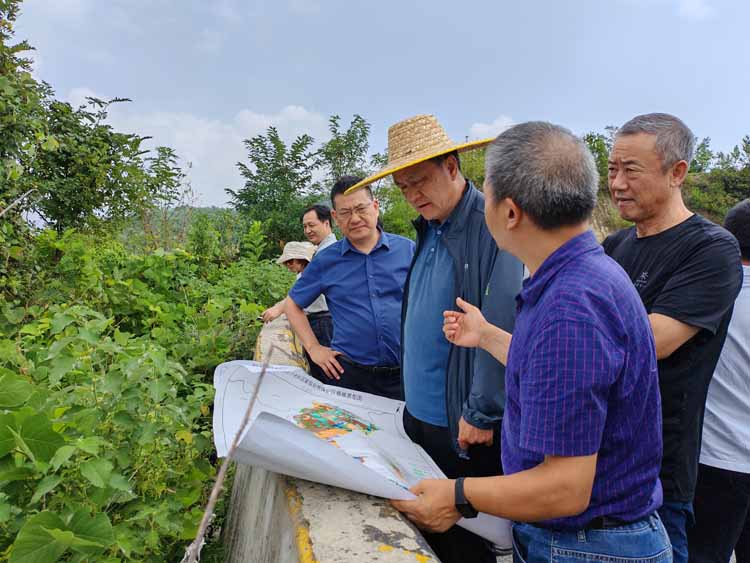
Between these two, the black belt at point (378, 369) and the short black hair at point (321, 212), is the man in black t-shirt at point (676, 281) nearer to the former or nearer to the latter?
the black belt at point (378, 369)

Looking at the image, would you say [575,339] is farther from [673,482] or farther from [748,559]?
[748,559]

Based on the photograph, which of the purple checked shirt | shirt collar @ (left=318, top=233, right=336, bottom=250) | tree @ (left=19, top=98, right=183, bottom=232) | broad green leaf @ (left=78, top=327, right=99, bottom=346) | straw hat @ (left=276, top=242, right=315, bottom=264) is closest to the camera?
the purple checked shirt

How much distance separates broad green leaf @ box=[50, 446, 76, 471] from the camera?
1283mm

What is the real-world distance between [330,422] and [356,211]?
5.39ft

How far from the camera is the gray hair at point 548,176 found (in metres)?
1.16

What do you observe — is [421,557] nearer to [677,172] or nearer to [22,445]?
[22,445]

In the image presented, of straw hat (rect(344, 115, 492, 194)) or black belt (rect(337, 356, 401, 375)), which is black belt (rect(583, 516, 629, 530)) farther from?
black belt (rect(337, 356, 401, 375))

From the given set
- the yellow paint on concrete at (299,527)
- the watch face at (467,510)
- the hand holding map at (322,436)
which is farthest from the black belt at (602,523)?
the yellow paint on concrete at (299,527)

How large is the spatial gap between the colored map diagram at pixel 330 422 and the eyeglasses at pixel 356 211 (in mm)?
1459

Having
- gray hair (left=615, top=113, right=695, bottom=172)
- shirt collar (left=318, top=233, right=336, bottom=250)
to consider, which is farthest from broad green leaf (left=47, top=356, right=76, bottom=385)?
shirt collar (left=318, top=233, right=336, bottom=250)

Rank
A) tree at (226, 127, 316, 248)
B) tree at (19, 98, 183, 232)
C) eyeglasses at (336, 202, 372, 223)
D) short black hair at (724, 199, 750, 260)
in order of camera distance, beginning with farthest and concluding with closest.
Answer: tree at (226, 127, 316, 248)
tree at (19, 98, 183, 232)
eyeglasses at (336, 202, 372, 223)
short black hair at (724, 199, 750, 260)

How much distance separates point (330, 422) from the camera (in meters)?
1.67

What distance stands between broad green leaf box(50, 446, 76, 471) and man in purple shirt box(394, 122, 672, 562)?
34.8 inches

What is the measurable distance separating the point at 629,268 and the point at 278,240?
1002 centimetres
